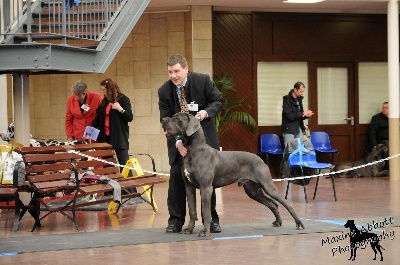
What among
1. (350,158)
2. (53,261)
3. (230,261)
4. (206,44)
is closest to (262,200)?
(230,261)

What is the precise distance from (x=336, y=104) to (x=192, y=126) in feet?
40.0

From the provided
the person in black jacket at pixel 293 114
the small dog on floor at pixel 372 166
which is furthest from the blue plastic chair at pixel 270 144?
the small dog on floor at pixel 372 166

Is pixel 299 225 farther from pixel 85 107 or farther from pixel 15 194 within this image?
pixel 85 107

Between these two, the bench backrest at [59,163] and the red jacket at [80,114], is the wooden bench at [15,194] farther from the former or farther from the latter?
the red jacket at [80,114]

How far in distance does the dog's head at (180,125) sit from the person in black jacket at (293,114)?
890 cm

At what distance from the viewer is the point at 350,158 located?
69.5 ft

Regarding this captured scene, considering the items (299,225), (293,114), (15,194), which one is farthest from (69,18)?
(293,114)

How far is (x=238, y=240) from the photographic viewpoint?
9.48 meters

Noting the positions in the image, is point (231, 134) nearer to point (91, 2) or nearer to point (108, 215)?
point (91, 2)

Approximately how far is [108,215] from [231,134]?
26.6 ft

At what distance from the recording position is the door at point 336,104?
827 inches

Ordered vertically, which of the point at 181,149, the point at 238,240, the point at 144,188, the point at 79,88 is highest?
the point at 79,88

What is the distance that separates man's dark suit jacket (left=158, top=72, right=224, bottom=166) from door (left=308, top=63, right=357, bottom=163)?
36.2 feet

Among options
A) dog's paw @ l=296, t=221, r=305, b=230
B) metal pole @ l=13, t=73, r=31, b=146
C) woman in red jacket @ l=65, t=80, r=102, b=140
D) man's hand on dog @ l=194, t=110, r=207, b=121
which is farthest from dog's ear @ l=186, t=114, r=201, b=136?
woman in red jacket @ l=65, t=80, r=102, b=140
